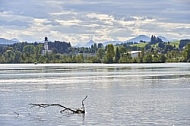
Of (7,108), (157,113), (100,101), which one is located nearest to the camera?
(157,113)

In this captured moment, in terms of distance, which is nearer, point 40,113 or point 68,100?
point 40,113

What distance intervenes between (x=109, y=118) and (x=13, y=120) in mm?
6011

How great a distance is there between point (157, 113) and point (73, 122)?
20.8 ft

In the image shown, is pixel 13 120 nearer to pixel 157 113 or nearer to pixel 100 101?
pixel 157 113

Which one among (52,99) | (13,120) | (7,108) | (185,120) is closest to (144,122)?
(185,120)

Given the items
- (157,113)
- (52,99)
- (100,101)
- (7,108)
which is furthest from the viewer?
(52,99)

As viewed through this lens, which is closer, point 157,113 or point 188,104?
point 157,113

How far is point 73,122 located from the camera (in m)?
31.2

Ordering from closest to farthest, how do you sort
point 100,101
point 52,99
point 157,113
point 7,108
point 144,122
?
point 144,122
point 157,113
point 7,108
point 100,101
point 52,99

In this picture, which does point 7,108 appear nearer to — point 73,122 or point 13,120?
point 13,120

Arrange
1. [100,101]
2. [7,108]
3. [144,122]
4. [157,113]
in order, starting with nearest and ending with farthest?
[144,122] < [157,113] < [7,108] < [100,101]

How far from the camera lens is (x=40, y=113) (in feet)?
118

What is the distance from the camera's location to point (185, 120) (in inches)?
1218

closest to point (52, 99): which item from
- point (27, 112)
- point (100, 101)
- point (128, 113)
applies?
point (100, 101)
